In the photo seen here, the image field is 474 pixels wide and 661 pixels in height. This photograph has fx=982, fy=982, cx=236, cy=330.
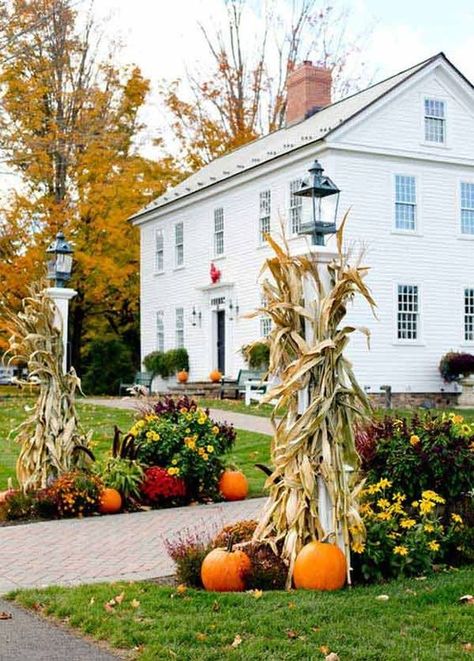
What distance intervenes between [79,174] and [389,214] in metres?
12.0

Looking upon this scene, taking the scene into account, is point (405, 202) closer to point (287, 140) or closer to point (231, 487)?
point (287, 140)

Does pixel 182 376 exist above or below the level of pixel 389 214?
below

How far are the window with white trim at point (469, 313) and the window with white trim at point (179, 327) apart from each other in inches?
364

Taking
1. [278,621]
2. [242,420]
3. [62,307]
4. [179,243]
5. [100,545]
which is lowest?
[100,545]

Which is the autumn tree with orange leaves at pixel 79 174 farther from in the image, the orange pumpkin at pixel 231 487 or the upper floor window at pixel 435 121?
the orange pumpkin at pixel 231 487

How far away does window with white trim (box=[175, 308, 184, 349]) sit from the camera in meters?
31.0

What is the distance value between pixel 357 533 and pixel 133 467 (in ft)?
14.6

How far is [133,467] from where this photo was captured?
10.9 metres

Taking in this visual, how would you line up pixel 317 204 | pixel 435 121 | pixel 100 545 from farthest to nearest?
pixel 435 121
pixel 100 545
pixel 317 204

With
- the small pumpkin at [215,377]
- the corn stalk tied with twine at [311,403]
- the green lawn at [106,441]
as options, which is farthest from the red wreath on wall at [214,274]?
the corn stalk tied with twine at [311,403]

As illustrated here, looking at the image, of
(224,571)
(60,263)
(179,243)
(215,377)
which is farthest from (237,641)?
(179,243)

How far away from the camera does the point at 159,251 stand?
32.8 m

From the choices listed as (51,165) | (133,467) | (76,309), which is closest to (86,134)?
(51,165)

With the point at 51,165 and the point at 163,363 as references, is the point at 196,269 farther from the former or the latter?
the point at 51,165
